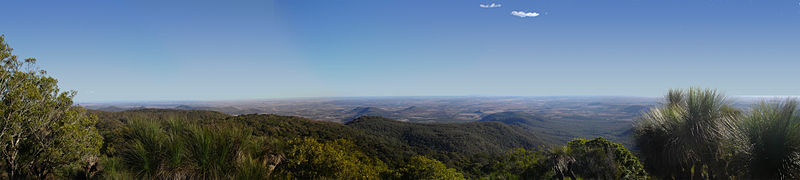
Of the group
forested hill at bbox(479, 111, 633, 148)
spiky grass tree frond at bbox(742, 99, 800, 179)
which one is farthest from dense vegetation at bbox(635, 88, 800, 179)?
forested hill at bbox(479, 111, 633, 148)

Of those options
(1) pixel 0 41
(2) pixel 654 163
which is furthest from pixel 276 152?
(2) pixel 654 163

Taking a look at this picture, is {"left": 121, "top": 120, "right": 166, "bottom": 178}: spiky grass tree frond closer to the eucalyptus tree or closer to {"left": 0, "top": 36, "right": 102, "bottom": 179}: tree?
{"left": 0, "top": 36, "right": 102, "bottom": 179}: tree

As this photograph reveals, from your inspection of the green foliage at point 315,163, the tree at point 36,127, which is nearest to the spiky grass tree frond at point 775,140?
the green foliage at point 315,163

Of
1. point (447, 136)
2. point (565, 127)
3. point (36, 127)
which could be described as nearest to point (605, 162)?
point (36, 127)

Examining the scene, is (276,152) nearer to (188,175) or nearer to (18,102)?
(188,175)

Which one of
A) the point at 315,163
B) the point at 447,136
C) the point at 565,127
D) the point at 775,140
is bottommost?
the point at 565,127

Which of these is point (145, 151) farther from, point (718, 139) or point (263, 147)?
point (718, 139)
